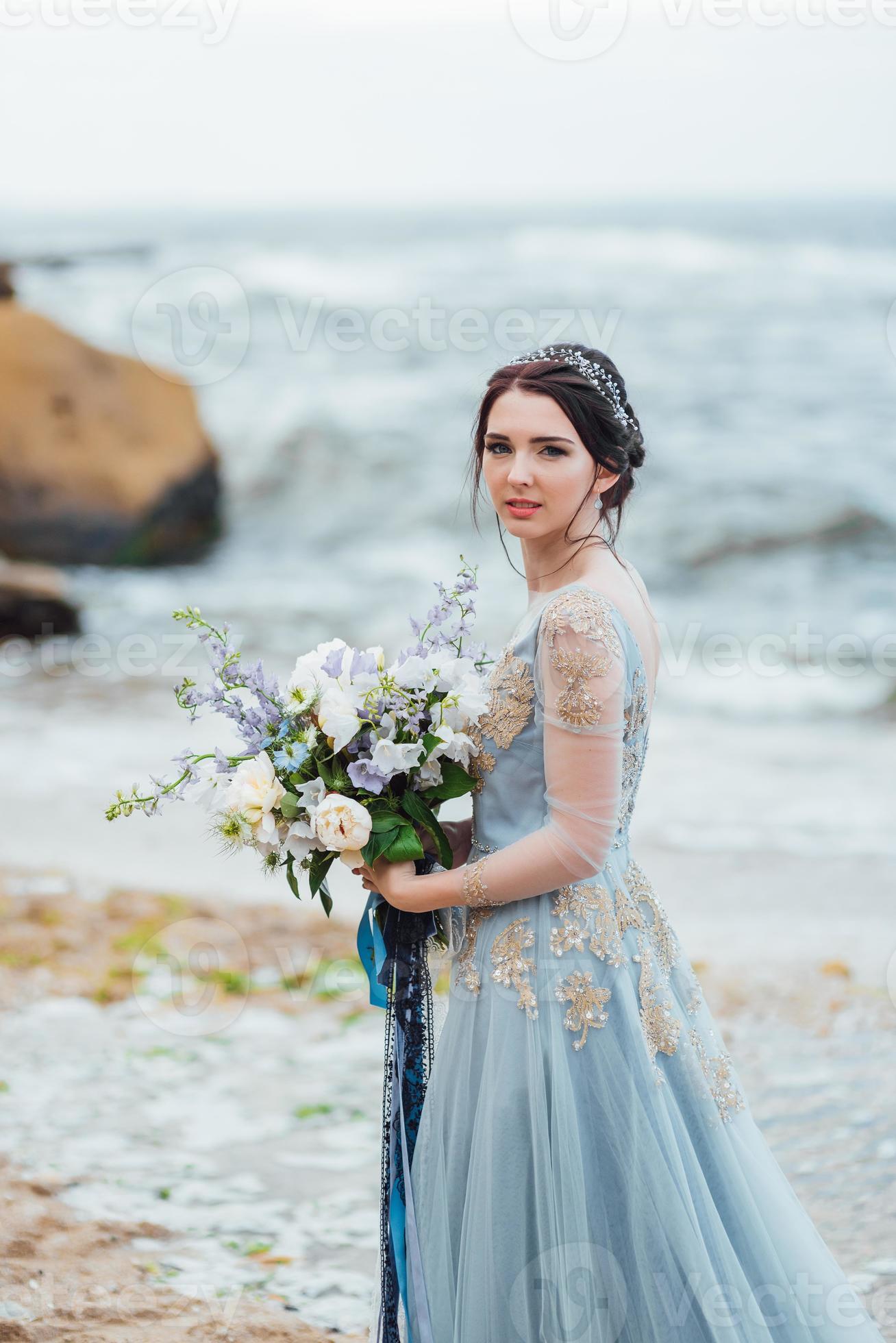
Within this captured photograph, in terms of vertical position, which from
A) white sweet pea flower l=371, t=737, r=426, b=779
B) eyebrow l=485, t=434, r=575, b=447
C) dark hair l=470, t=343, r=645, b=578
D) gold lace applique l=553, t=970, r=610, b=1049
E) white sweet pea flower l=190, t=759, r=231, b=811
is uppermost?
dark hair l=470, t=343, r=645, b=578

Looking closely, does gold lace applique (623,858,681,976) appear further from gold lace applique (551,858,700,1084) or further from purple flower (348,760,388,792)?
purple flower (348,760,388,792)

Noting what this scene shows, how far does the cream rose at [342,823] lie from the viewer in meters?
1.81

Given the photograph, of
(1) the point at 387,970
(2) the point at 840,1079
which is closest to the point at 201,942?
(2) the point at 840,1079

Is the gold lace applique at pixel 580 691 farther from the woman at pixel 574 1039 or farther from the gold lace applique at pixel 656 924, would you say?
the gold lace applique at pixel 656 924

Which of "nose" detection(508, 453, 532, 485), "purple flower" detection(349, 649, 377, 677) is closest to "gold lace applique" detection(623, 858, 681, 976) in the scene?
"purple flower" detection(349, 649, 377, 677)

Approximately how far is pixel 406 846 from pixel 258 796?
0.25 m

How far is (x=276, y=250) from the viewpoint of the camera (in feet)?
65.4

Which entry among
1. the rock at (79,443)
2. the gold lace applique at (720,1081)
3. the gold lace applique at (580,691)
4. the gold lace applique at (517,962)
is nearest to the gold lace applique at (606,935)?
the gold lace applique at (517,962)

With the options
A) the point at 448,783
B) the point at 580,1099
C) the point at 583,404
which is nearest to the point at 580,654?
the point at 448,783

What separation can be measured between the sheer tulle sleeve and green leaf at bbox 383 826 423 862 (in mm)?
124

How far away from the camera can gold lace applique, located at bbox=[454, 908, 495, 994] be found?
1.99 metres

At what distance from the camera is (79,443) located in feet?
39.9

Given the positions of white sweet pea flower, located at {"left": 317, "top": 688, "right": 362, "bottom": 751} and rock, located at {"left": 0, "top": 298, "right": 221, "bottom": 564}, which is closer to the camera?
white sweet pea flower, located at {"left": 317, "top": 688, "right": 362, "bottom": 751}

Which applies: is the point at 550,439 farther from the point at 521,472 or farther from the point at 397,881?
the point at 397,881
